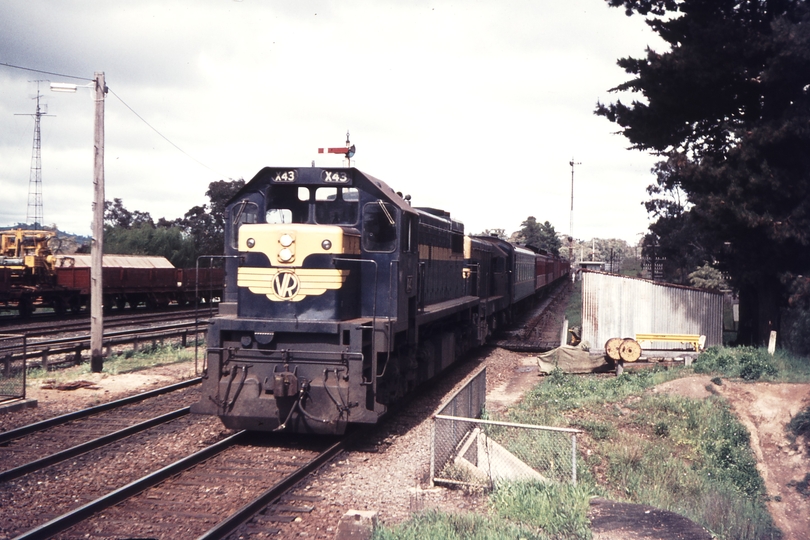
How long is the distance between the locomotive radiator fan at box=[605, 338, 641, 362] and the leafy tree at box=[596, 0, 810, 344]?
3.66 m

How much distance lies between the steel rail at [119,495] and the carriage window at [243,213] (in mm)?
3215

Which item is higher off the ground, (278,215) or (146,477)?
(278,215)

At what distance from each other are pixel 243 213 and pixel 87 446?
13.3 ft

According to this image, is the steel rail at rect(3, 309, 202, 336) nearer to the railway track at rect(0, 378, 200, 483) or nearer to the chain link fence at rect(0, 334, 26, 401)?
the chain link fence at rect(0, 334, 26, 401)

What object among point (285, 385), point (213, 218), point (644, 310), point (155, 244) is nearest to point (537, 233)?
point (213, 218)

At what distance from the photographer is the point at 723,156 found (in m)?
16.9

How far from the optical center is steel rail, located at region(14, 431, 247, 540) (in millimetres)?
5906

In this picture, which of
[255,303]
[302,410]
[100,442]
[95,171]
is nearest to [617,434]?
[302,410]

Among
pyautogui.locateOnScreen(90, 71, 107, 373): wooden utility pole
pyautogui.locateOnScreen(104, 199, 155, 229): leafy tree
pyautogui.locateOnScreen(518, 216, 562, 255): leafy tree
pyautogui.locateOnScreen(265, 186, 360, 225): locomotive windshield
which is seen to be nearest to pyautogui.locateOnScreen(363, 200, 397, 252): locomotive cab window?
pyautogui.locateOnScreen(265, 186, 360, 225): locomotive windshield

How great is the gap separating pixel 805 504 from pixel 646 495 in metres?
4.58

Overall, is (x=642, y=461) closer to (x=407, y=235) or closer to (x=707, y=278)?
(x=407, y=235)

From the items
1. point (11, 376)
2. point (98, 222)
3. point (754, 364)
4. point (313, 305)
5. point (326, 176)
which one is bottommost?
point (11, 376)

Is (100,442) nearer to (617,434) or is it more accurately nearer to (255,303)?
(255,303)

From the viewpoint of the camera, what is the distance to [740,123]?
1602 centimetres
